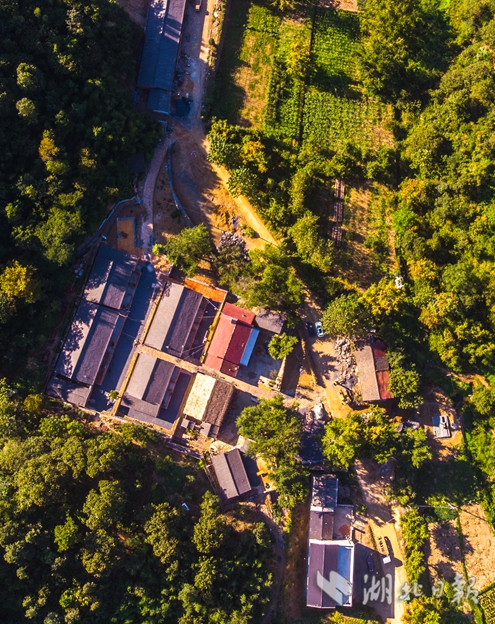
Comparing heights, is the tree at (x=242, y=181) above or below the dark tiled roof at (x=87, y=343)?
above

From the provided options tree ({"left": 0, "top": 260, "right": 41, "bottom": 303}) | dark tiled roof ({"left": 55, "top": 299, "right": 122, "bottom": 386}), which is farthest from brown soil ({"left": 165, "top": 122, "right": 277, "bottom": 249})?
tree ({"left": 0, "top": 260, "right": 41, "bottom": 303})

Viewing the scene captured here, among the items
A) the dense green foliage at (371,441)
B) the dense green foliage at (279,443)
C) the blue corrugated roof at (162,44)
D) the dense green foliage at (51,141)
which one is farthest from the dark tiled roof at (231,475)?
the blue corrugated roof at (162,44)

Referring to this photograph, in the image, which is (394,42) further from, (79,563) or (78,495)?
(79,563)

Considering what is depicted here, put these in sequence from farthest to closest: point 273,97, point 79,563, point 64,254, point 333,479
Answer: point 273,97, point 333,479, point 64,254, point 79,563

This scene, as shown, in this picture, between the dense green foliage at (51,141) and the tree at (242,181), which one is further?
the tree at (242,181)

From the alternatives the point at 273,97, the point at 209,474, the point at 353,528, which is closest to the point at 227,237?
the point at 273,97

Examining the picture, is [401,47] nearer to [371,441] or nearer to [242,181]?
[242,181]

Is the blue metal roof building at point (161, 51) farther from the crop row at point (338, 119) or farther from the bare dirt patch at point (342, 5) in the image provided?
the bare dirt patch at point (342, 5)

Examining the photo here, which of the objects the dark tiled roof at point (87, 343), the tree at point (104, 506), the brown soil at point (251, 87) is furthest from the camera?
the brown soil at point (251, 87)
